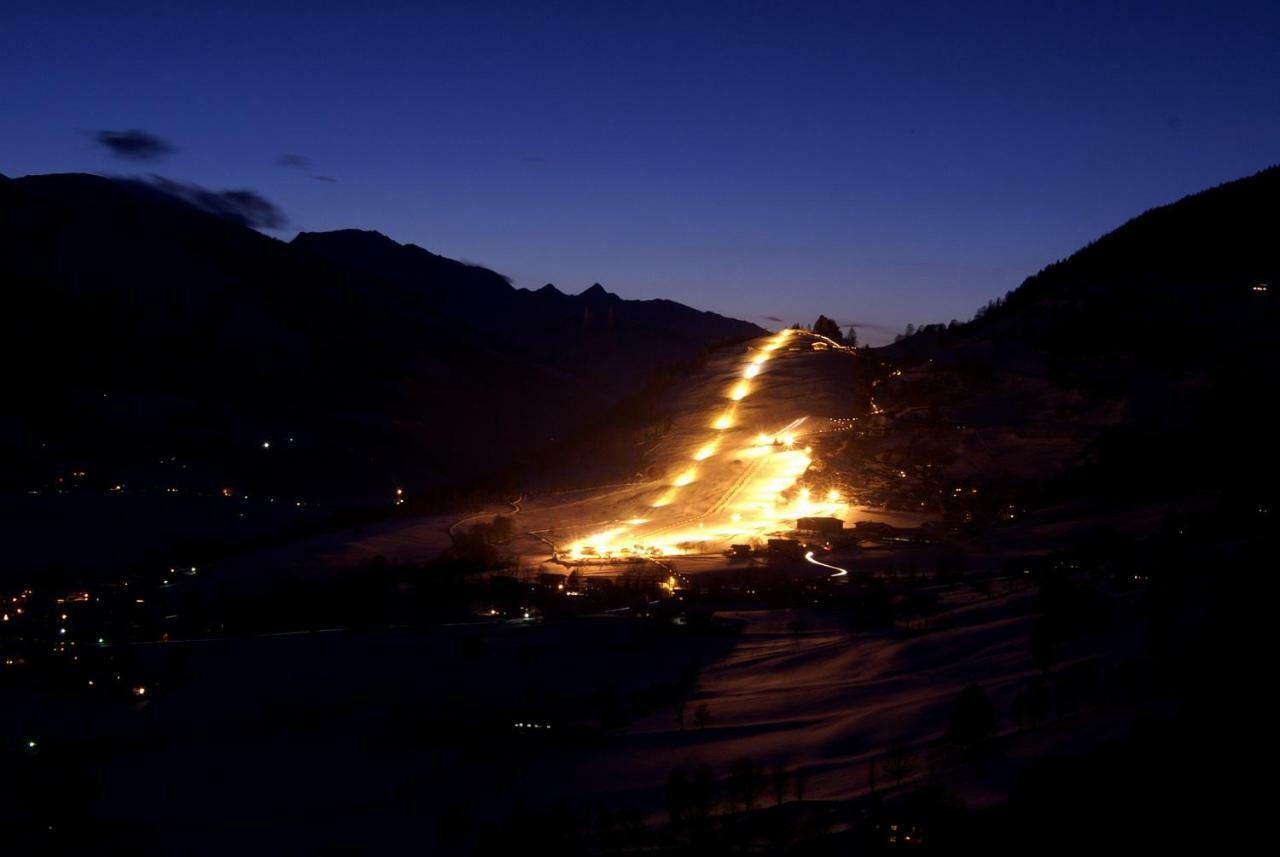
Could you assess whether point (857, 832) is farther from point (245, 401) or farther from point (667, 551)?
point (245, 401)

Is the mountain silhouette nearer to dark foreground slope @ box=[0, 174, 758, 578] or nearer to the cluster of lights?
dark foreground slope @ box=[0, 174, 758, 578]

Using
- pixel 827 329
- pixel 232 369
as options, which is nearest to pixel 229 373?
pixel 232 369

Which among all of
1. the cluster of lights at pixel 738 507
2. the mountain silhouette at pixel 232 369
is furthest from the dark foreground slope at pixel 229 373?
the cluster of lights at pixel 738 507

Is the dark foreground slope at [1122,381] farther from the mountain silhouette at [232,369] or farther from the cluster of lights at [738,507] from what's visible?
the mountain silhouette at [232,369]

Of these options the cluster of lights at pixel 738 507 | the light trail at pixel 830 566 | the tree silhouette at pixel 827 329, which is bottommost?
the light trail at pixel 830 566

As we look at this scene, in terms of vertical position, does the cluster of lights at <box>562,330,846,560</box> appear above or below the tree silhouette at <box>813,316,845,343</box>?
below

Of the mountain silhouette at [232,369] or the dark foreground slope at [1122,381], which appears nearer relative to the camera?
the dark foreground slope at [1122,381]

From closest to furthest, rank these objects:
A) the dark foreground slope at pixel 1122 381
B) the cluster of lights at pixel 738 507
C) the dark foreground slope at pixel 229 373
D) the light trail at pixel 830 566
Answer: the light trail at pixel 830 566 → the cluster of lights at pixel 738 507 → the dark foreground slope at pixel 1122 381 → the dark foreground slope at pixel 229 373

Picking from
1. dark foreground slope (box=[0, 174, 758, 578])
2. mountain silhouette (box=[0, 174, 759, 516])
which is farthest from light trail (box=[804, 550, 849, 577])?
mountain silhouette (box=[0, 174, 759, 516])
